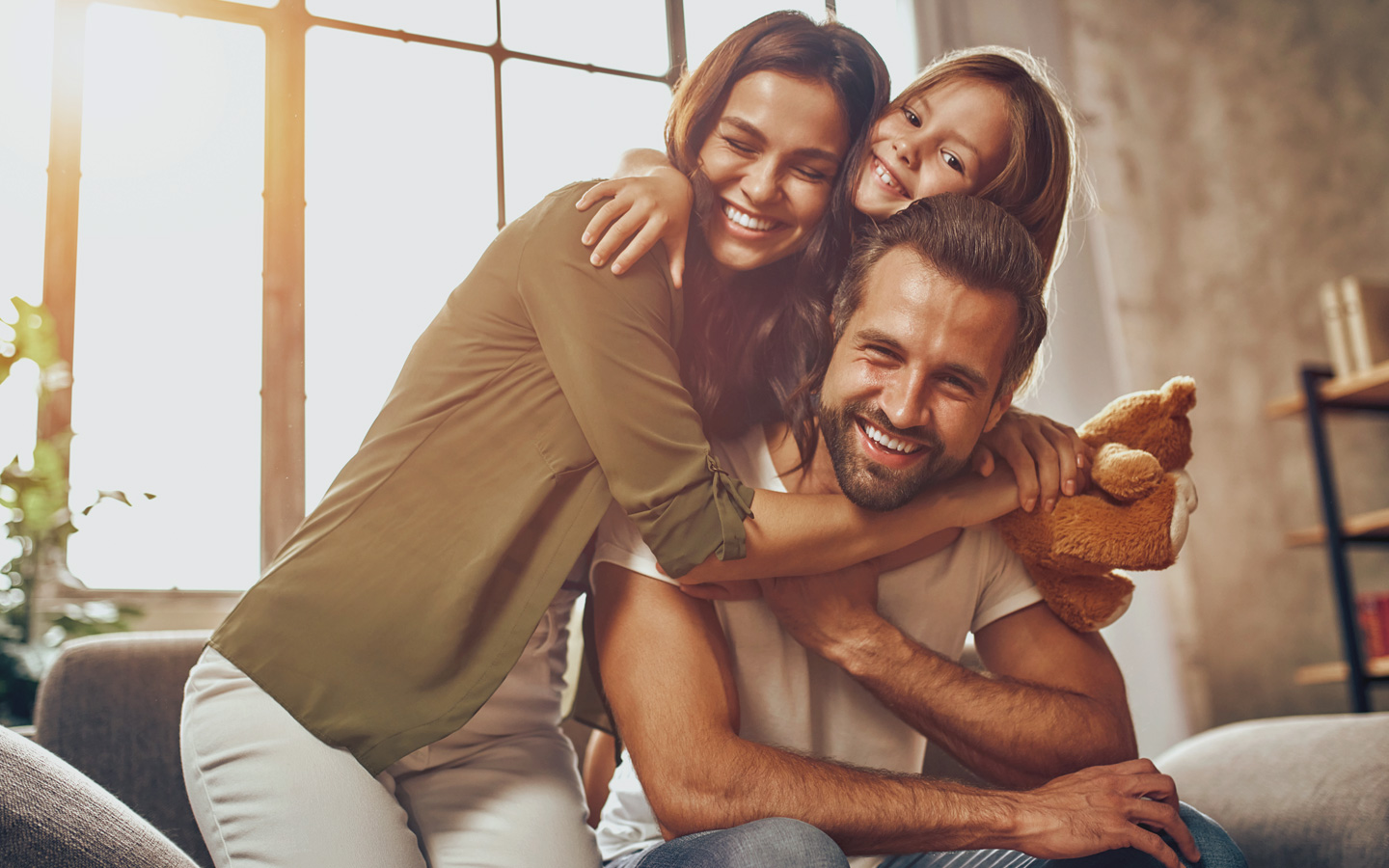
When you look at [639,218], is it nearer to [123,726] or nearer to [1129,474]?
A: [1129,474]

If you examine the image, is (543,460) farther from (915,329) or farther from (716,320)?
(915,329)

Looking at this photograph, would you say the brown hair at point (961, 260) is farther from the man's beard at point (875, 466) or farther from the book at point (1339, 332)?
the book at point (1339, 332)

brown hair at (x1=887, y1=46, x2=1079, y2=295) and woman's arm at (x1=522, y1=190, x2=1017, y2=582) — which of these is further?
brown hair at (x1=887, y1=46, x2=1079, y2=295)

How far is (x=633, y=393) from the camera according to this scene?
101 cm

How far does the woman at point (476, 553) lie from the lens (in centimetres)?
100

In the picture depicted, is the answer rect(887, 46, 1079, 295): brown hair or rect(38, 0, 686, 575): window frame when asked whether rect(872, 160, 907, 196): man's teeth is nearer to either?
rect(887, 46, 1079, 295): brown hair

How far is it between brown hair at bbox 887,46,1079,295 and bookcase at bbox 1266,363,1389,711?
2.09m

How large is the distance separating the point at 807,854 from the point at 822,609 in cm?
32

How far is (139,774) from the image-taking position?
1338mm

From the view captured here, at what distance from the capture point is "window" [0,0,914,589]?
103 inches

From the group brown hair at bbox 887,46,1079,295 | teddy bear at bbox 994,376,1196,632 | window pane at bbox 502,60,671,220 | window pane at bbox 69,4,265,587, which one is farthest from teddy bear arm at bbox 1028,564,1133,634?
window pane at bbox 69,4,265,587

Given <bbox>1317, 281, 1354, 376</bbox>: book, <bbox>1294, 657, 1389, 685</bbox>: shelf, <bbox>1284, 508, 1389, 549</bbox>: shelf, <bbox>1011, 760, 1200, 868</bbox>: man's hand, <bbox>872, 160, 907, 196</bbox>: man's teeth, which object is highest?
<bbox>1317, 281, 1354, 376</bbox>: book

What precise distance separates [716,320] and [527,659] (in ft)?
1.51

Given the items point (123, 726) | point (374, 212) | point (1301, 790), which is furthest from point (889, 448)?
point (374, 212)
